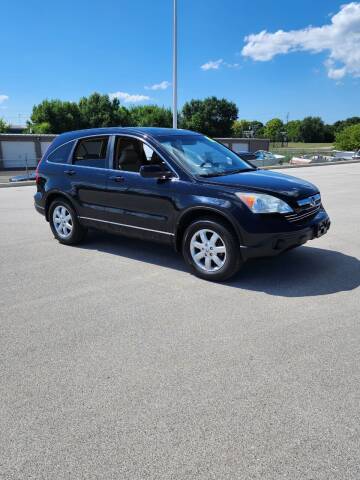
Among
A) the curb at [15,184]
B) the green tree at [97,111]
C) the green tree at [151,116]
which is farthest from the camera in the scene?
the green tree at [151,116]

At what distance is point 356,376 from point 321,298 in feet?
4.74

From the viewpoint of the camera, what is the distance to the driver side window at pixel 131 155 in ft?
17.7

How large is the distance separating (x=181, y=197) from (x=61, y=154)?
2.53m

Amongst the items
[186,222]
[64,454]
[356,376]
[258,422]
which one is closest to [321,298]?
[356,376]

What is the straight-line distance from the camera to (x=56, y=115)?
6706cm

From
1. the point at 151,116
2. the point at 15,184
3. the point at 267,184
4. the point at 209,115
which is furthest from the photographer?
the point at 209,115

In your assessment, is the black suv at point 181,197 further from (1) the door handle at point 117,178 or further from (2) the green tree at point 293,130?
(2) the green tree at point 293,130

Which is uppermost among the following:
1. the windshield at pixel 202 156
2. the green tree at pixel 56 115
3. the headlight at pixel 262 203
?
the green tree at pixel 56 115

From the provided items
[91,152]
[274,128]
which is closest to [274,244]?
[91,152]

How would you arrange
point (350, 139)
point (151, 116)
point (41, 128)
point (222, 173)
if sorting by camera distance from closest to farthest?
point (222, 173) < point (41, 128) < point (350, 139) < point (151, 116)

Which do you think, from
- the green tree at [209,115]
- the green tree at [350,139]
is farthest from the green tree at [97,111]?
the green tree at [350,139]

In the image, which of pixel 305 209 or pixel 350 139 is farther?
pixel 350 139

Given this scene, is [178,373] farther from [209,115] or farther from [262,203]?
[209,115]

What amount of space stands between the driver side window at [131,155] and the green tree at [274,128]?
496ft
